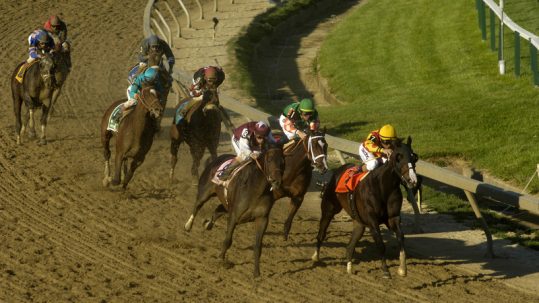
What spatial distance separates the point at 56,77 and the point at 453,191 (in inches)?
300

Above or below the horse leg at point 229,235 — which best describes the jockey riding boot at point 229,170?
above

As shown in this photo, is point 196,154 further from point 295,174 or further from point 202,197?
point 295,174

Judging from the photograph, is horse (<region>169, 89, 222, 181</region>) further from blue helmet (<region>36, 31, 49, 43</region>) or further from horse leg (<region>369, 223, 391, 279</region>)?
horse leg (<region>369, 223, 391, 279</region>)

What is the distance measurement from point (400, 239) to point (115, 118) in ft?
18.2

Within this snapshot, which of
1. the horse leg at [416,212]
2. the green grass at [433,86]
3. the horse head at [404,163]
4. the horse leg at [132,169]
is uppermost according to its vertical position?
the horse head at [404,163]

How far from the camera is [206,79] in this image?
655 inches

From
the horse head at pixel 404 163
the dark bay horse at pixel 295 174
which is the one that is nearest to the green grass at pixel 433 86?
the dark bay horse at pixel 295 174

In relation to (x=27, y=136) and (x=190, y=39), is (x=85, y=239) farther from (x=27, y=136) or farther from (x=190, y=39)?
(x=190, y=39)

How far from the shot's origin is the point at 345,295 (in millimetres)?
12594

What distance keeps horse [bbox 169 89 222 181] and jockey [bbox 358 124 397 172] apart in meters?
3.68

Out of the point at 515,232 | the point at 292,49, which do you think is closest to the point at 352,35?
the point at 292,49

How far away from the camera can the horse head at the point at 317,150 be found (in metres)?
13.5

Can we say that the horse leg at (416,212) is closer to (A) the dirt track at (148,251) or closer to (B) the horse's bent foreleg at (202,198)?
(A) the dirt track at (148,251)

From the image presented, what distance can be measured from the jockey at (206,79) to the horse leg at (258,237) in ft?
13.3
